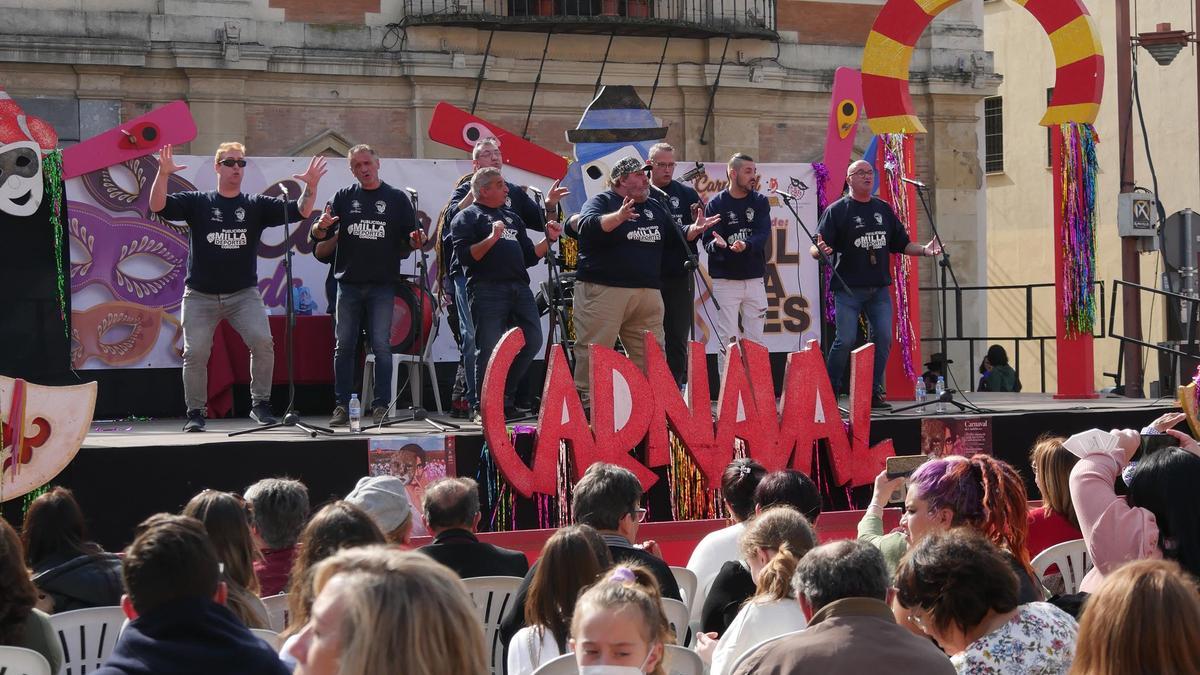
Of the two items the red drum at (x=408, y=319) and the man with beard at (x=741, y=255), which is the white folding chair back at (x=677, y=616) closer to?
the man with beard at (x=741, y=255)

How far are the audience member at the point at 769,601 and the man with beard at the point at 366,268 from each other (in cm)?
485

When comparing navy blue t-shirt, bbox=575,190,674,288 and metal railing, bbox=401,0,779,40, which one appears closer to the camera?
navy blue t-shirt, bbox=575,190,674,288

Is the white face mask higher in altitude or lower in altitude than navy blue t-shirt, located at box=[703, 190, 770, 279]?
lower

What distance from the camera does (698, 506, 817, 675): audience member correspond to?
4.21 meters

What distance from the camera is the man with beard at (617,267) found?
9.04 meters

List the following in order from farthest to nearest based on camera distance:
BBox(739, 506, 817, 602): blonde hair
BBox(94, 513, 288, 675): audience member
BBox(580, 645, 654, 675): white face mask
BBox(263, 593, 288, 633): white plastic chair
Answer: BBox(263, 593, 288, 633): white plastic chair, BBox(739, 506, 817, 602): blonde hair, BBox(580, 645, 654, 675): white face mask, BBox(94, 513, 288, 675): audience member

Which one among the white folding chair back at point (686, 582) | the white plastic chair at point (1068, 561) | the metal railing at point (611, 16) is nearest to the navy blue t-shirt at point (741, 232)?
the white plastic chair at point (1068, 561)

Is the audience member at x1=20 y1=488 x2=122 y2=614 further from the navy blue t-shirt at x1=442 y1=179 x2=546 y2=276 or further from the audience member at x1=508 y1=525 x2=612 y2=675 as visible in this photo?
the navy blue t-shirt at x1=442 y1=179 x2=546 y2=276

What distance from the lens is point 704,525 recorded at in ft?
28.0

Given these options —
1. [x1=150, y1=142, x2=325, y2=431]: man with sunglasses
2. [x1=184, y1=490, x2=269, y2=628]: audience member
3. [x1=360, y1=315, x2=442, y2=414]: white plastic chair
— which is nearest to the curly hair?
[x1=184, y1=490, x2=269, y2=628]: audience member

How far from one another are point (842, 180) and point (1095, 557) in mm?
8460

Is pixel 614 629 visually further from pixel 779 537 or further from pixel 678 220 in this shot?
pixel 678 220

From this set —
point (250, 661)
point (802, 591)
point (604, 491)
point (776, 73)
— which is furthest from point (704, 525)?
point (776, 73)

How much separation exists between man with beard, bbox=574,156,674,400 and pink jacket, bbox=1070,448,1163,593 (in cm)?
448
